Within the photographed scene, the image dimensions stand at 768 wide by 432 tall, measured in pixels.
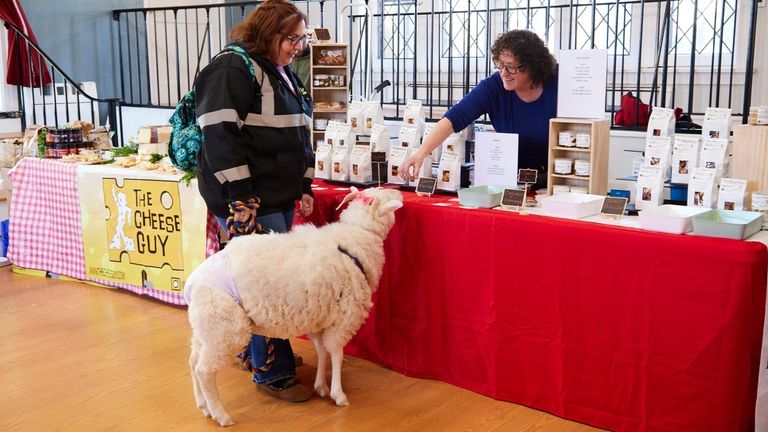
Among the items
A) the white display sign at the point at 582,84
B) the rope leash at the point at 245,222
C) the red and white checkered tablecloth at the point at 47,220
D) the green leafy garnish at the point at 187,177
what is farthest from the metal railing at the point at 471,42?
the rope leash at the point at 245,222

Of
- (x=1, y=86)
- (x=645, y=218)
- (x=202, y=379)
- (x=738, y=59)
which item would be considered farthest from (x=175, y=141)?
(x=738, y=59)

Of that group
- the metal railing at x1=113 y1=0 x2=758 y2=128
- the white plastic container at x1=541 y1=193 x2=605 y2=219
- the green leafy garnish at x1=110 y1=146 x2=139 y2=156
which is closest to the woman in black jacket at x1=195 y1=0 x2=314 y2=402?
the white plastic container at x1=541 y1=193 x2=605 y2=219

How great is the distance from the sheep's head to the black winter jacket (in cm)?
23

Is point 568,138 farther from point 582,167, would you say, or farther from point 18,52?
point 18,52

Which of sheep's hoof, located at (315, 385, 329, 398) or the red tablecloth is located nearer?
the red tablecloth

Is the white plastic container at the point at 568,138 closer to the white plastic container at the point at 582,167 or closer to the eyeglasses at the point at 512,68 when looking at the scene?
the white plastic container at the point at 582,167

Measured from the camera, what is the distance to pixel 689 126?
441cm

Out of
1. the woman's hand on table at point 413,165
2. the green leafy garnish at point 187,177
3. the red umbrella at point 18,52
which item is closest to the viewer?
the woman's hand on table at point 413,165

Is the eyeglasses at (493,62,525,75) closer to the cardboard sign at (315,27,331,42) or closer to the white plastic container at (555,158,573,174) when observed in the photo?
the white plastic container at (555,158,573,174)

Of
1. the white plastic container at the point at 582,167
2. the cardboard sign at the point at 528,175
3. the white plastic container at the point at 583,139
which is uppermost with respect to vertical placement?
the white plastic container at the point at 583,139

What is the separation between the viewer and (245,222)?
8.72 feet

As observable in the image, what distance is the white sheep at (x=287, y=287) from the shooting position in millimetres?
2521

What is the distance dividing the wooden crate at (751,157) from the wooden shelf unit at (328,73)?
1.91m

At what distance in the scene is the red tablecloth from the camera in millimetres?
2264
